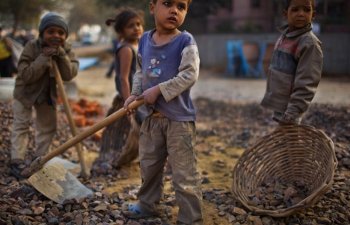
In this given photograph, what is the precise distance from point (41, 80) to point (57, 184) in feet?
3.83

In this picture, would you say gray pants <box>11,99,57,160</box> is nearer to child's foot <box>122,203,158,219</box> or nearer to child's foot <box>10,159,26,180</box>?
child's foot <box>10,159,26,180</box>

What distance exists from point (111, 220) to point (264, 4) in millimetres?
17973

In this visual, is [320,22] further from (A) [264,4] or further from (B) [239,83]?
(B) [239,83]

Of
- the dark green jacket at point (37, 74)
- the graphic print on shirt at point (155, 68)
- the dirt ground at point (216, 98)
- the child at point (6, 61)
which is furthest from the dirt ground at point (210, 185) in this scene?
the child at point (6, 61)

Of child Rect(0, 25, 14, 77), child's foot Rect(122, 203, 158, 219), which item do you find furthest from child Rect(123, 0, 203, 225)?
child Rect(0, 25, 14, 77)

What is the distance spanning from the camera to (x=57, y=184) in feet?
10.7

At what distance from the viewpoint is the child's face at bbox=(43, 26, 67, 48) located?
3637 mm

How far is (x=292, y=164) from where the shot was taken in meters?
3.54

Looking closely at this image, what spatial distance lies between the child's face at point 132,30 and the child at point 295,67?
1450 millimetres

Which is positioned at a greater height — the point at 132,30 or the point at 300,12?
the point at 300,12

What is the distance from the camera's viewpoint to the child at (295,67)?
309 centimetres

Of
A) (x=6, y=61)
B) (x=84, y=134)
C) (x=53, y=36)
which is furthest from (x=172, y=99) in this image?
(x=6, y=61)

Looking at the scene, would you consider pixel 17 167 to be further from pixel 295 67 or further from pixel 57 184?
pixel 295 67

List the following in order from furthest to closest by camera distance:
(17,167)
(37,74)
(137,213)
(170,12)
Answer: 1. (17,167)
2. (37,74)
3. (137,213)
4. (170,12)
